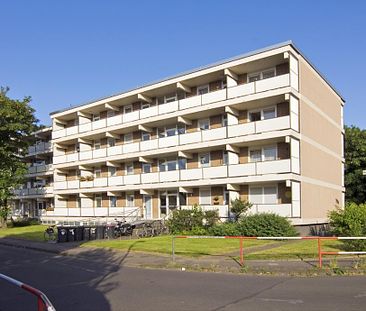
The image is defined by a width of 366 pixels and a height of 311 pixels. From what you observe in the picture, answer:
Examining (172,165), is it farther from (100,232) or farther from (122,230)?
(100,232)

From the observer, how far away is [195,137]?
33.1 metres

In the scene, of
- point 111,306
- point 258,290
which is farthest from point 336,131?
point 111,306

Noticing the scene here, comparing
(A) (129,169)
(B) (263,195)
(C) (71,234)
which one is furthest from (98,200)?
(B) (263,195)

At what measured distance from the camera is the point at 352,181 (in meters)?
45.5

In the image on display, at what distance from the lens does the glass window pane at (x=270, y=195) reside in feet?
97.3

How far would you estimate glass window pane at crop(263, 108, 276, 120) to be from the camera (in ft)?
99.8

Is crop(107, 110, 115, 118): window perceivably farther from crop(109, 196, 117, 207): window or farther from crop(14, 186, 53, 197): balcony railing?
crop(14, 186, 53, 197): balcony railing

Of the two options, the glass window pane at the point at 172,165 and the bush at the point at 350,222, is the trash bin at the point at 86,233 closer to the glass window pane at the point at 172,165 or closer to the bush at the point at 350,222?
the glass window pane at the point at 172,165

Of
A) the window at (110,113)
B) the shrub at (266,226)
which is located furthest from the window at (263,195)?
the window at (110,113)

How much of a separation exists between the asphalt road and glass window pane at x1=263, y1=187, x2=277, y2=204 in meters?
16.3

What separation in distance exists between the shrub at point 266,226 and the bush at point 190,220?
3744mm

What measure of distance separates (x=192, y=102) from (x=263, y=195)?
28.0 feet

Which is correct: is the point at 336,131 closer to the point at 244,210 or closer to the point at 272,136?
the point at 272,136

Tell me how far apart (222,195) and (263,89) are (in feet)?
26.4
